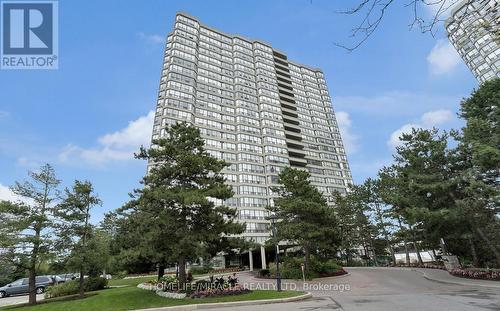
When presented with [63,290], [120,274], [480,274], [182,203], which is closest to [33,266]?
[63,290]

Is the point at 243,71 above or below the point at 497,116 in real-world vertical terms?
above

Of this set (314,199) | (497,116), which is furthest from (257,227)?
(497,116)

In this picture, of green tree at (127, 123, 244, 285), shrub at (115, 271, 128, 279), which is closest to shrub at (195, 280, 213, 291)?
green tree at (127, 123, 244, 285)

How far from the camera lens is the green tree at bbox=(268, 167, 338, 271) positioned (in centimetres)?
3172

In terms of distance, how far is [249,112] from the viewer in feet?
265

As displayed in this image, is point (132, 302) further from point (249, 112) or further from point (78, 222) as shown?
point (249, 112)

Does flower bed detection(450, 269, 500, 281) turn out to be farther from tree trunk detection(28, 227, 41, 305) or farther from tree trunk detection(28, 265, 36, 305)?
tree trunk detection(28, 265, 36, 305)

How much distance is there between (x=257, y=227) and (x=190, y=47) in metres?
47.4

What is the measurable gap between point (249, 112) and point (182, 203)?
6273cm

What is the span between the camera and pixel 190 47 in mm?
78875

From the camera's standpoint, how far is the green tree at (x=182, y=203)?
19.6 metres

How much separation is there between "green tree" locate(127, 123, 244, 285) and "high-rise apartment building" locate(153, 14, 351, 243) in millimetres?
40629

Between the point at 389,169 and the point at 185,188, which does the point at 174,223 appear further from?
the point at 389,169

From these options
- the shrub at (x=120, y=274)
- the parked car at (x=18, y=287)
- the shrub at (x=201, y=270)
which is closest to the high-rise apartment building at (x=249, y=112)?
the shrub at (x=201, y=270)
